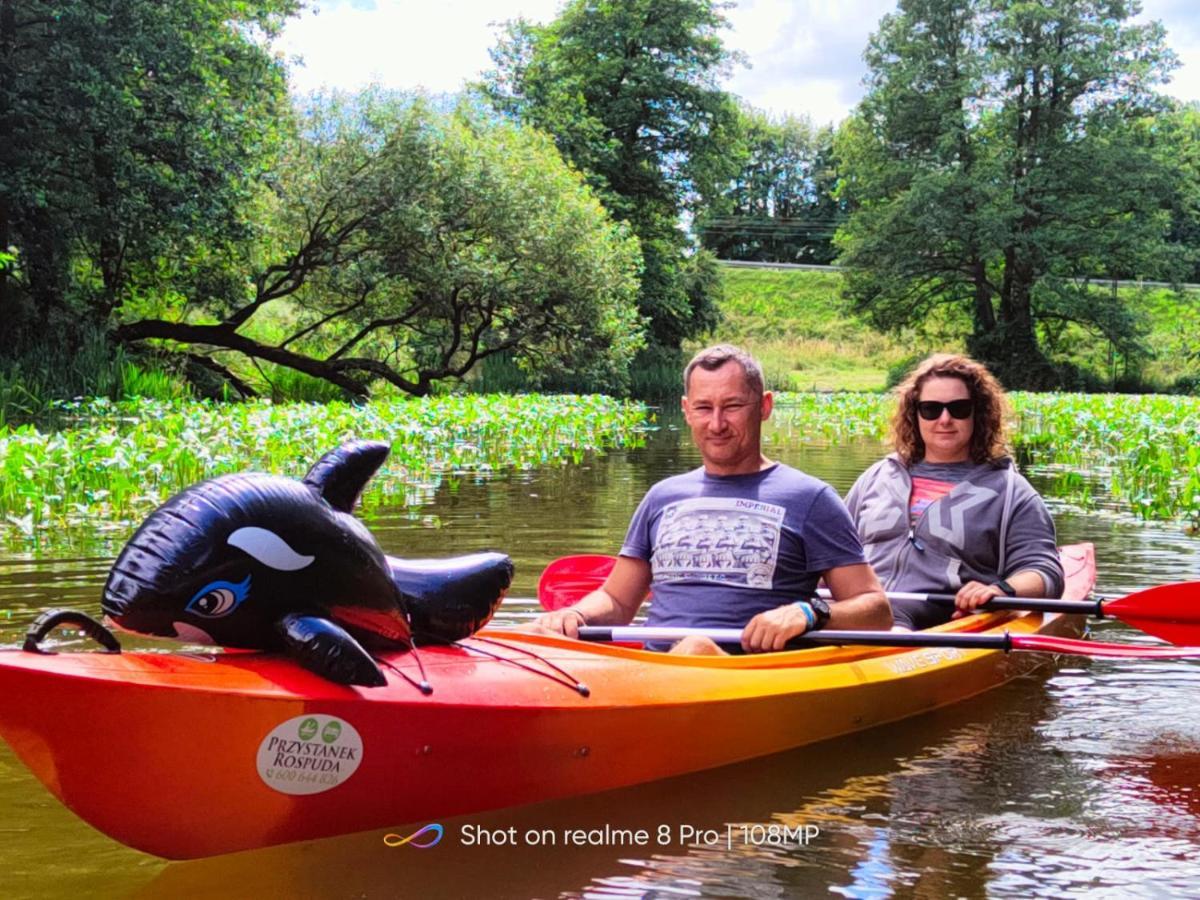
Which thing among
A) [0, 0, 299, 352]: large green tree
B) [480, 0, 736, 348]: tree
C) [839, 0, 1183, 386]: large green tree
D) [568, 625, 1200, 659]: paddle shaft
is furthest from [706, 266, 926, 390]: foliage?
[568, 625, 1200, 659]: paddle shaft

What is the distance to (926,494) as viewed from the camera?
500 cm

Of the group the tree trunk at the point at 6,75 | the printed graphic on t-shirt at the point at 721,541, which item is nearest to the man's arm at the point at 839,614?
the printed graphic on t-shirt at the point at 721,541

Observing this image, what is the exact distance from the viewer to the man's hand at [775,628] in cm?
366

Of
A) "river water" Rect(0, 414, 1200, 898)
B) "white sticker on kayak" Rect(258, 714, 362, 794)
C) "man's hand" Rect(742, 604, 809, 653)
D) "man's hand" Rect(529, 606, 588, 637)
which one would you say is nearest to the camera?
"white sticker on kayak" Rect(258, 714, 362, 794)

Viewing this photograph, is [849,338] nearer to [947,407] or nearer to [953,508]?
[947,407]

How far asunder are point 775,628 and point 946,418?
1.66 meters

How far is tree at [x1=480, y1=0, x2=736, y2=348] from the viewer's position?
3497cm

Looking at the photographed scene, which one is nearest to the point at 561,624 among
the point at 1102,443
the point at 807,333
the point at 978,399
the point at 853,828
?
the point at 853,828

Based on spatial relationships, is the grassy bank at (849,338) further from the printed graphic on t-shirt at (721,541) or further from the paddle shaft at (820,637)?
the printed graphic on t-shirt at (721,541)

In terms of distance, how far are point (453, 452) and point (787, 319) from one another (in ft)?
105

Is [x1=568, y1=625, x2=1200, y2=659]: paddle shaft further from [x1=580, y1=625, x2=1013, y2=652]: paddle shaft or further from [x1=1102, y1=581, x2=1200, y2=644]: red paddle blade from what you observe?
[x1=1102, y1=581, x2=1200, y2=644]: red paddle blade

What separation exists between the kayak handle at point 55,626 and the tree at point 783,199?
59122 mm

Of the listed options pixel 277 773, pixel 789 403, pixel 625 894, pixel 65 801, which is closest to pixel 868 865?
pixel 625 894

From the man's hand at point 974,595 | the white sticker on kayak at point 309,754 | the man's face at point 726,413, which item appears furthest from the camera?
the man's hand at point 974,595
